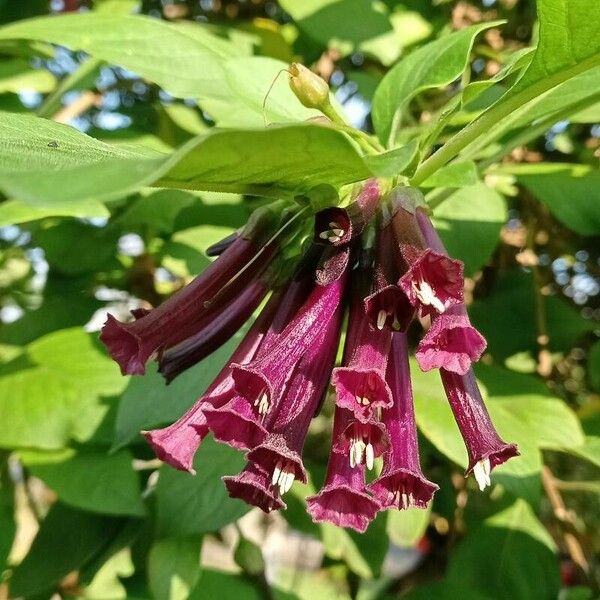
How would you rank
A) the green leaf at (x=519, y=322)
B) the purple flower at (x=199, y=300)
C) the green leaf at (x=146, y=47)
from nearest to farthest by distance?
the purple flower at (x=199, y=300) < the green leaf at (x=146, y=47) < the green leaf at (x=519, y=322)

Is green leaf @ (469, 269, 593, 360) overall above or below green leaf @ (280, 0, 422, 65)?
below

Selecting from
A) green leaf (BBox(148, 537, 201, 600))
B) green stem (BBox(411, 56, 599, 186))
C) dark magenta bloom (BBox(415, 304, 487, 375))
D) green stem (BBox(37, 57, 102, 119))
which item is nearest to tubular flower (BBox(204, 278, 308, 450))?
dark magenta bloom (BBox(415, 304, 487, 375))

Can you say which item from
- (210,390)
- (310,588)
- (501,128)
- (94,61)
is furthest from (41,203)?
(310,588)

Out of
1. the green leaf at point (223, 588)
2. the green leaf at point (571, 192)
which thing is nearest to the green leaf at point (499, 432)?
the green leaf at point (571, 192)

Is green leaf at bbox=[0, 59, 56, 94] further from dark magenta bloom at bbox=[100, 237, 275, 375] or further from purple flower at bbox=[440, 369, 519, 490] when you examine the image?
purple flower at bbox=[440, 369, 519, 490]

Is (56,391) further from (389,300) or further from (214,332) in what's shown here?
(389,300)

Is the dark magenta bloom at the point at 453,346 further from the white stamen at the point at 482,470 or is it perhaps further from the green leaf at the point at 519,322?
the green leaf at the point at 519,322

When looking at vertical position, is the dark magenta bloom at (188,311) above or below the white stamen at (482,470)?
above

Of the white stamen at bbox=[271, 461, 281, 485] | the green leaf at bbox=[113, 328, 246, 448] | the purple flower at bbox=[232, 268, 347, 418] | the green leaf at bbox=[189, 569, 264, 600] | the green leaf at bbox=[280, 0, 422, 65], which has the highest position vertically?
the green leaf at bbox=[280, 0, 422, 65]

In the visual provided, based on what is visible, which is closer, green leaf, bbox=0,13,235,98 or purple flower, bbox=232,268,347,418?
purple flower, bbox=232,268,347,418
